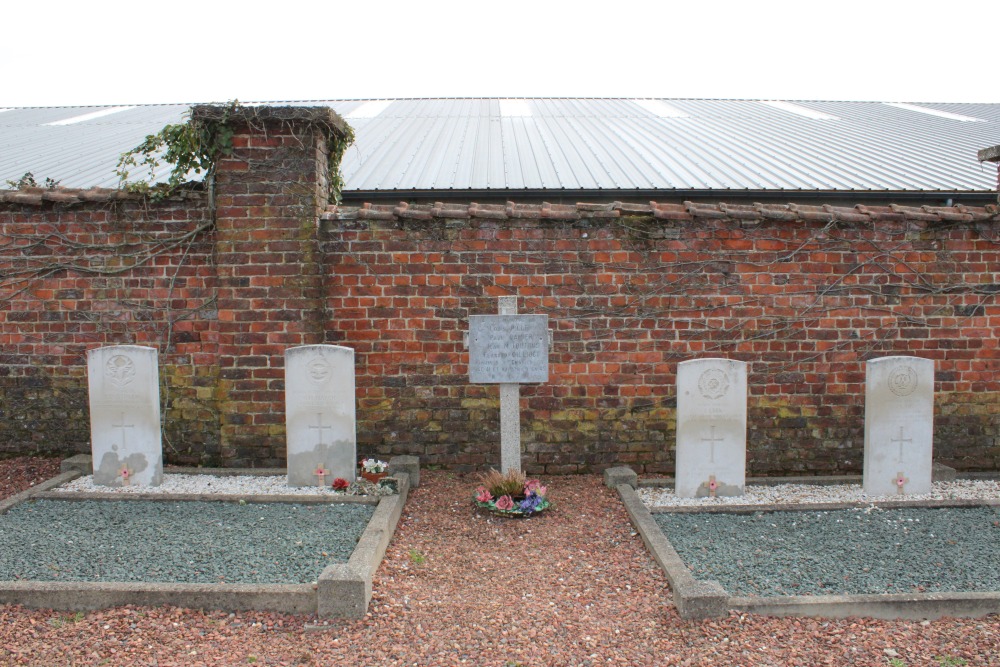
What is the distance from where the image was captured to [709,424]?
16.9 feet

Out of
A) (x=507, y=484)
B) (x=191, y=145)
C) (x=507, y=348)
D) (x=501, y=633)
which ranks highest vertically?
(x=191, y=145)

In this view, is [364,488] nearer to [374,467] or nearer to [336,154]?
[374,467]

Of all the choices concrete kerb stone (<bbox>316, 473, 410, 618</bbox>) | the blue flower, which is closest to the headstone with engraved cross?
the blue flower

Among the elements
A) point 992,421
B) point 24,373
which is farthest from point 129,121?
point 992,421

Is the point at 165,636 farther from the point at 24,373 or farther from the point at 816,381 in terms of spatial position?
the point at 816,381

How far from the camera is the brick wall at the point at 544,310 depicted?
568cm

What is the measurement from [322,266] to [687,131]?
724cm

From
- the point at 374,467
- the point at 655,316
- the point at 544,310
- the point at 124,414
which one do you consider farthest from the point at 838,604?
the point at 124,414

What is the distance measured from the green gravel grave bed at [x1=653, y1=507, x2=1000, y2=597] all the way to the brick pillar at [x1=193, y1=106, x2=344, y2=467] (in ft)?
10.5

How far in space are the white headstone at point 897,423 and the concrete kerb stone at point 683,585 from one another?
194 cm

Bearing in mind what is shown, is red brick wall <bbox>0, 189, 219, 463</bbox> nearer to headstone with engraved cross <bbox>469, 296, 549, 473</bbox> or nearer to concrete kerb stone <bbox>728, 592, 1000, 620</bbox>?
headstone with engraved cross <bbox>469, 296, 549, 473</bbox>

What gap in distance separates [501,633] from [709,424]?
2.47 meters

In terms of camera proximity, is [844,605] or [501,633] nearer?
[501,633]

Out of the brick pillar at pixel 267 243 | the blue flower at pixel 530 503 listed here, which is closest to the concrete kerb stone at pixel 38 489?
the brick pillar at pixel 267 243
